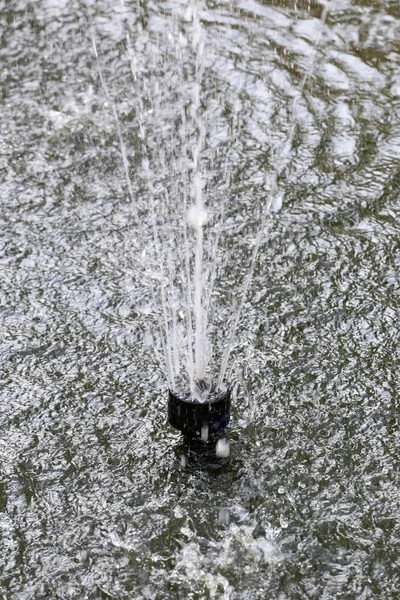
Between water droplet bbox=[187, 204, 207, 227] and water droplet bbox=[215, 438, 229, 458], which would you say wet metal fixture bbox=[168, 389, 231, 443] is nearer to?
water droplet bbox=[215, 438, 229, 458]

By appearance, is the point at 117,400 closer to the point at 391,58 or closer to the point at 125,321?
the point at 125,321

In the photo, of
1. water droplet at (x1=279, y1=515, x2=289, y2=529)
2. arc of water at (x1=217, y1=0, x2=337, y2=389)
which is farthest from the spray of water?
water droplet at (x1=279, y1=515, x2=289, y2=529)

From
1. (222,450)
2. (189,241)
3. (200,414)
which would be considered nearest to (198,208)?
(189,241)

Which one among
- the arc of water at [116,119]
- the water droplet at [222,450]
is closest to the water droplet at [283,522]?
the water droplet at [222,450]

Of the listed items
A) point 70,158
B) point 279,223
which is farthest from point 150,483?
point 70,158

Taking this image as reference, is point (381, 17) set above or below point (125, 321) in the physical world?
above

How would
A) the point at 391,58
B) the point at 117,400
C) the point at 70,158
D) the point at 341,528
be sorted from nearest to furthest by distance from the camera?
1. the point at 341,528
2. the point at 117,400
3. the point at 70,158
4. the point at 391,58

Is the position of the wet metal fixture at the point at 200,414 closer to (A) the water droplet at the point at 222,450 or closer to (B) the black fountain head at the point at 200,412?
(B) the black fountain head at the point at 200,412

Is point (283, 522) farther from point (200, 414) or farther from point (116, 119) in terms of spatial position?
point (116, 119)
